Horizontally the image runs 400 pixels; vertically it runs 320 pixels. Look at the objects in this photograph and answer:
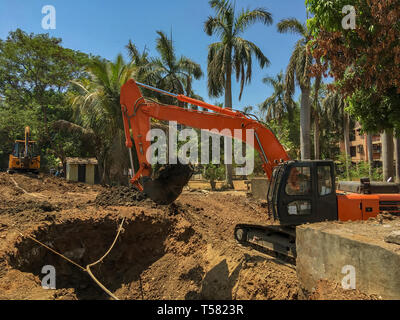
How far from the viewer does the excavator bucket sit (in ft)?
21.1

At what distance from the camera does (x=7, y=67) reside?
2466 centimetres

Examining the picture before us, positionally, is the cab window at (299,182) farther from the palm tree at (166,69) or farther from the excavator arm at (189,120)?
the palm tree at (166,69)

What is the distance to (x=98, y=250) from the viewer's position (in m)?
7.89

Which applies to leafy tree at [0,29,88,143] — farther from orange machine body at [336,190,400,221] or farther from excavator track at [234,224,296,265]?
orange machine body at [336,190,400,221]

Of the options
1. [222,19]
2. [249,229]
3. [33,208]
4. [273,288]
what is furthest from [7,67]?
[273,288]

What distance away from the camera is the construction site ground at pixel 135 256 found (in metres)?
5.63

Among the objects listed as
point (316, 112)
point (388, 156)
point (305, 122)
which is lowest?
point (388, 156)

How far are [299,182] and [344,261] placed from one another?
2.27 meters

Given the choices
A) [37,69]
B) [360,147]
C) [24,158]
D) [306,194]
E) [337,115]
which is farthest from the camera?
[360,147]

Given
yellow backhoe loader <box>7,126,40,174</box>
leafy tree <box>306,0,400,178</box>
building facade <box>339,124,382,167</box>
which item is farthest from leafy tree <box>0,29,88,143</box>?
building facade <box>339,124,382,167</box>

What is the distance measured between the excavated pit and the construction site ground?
2 cm
